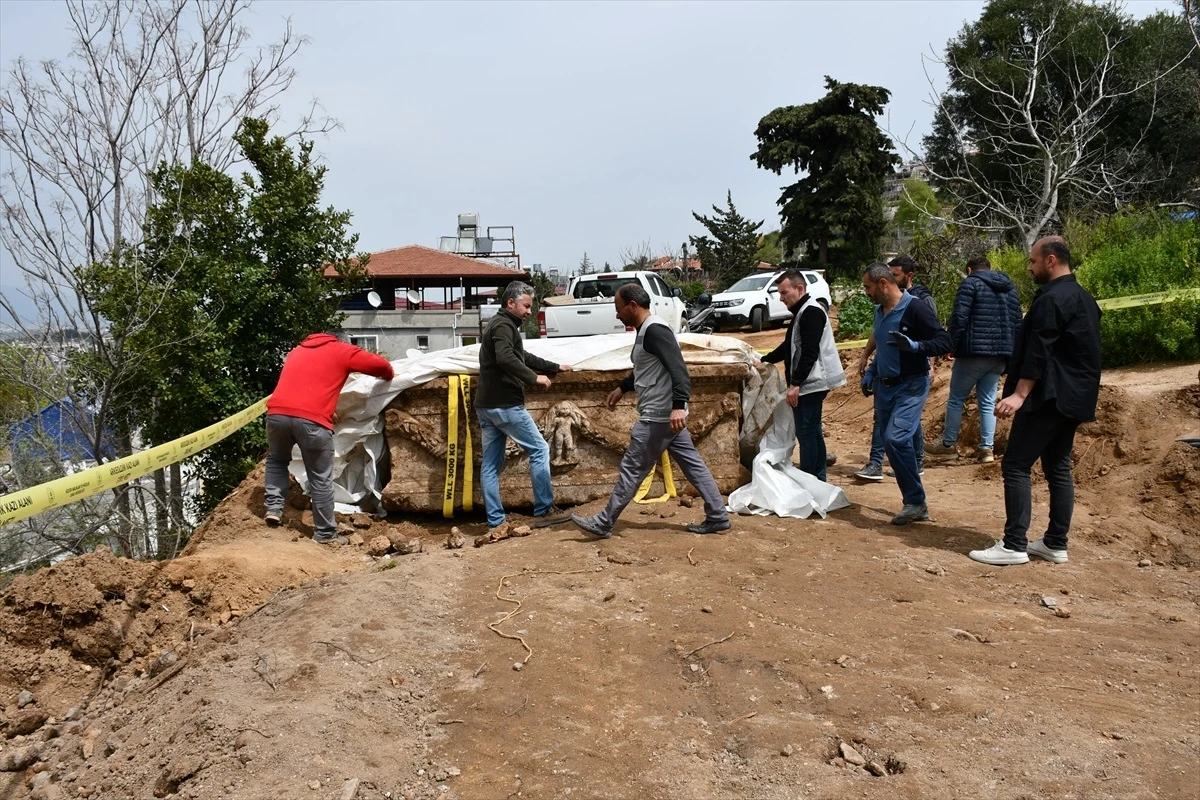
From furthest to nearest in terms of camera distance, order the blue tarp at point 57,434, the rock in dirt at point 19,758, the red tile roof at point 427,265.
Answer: the red tile roof at point 427,265 < the blue tarp at point 57,434 < the rock in dirt at point 19,758

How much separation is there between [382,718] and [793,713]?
1.65 meters

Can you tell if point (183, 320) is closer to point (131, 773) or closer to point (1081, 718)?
point (131, 773)

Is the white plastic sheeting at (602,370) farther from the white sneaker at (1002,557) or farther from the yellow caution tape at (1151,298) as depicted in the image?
the yellow caution tape at (1151,298)

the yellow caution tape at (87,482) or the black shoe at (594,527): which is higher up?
the yellow caution tape at (87,482)

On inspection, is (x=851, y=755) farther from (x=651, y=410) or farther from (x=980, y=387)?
(x=980, y=387)

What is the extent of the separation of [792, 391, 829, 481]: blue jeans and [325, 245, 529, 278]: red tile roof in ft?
92.3

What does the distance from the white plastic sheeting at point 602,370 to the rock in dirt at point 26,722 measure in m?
2.50

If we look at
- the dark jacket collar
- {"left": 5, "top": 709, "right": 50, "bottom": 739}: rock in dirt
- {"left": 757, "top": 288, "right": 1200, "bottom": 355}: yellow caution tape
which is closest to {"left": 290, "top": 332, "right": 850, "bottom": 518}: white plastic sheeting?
the dark jacket collar

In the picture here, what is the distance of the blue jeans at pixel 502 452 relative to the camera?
5855mm

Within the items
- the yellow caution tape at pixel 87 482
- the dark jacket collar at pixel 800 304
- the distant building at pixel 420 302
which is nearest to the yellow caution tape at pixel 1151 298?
the dark jacket collar at pixel 800 304

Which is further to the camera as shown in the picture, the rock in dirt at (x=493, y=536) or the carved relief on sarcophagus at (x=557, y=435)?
the carved relief on sarcophagus at (x=557, y=435)

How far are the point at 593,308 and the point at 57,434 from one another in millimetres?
8295

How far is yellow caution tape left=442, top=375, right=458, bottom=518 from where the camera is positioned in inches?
249

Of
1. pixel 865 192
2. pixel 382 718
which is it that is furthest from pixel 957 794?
pixel 865 192
